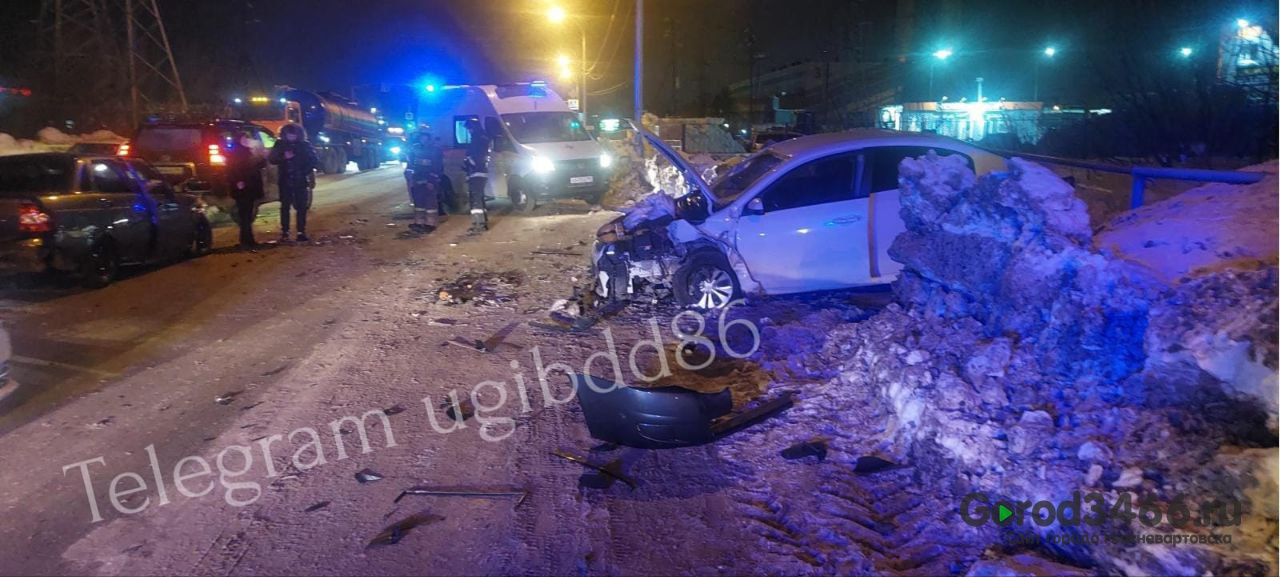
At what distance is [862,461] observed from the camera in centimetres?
490

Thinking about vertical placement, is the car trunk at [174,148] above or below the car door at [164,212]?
above

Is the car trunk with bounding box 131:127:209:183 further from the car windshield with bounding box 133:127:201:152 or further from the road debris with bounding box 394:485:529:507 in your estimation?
the road debris with bounding box 394:485:529:507

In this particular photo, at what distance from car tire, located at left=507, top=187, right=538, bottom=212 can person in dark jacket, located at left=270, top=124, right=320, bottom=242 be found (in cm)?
510

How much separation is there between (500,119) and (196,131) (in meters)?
6.27

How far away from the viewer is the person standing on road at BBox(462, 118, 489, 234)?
15.7 metres

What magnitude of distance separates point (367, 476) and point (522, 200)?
14.1 metres

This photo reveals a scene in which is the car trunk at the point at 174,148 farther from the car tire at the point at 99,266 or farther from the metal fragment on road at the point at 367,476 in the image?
the metal fragment on road at the point at 367,476

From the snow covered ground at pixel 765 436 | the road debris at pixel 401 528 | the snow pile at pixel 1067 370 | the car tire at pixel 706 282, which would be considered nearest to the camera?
the snow pile at pixel 1067 370

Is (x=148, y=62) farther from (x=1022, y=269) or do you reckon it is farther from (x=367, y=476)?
(x=1022, y=269)

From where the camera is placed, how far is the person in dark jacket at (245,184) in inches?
526

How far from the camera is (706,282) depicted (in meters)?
8.65

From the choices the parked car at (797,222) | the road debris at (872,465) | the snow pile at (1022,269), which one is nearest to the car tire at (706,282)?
the parked car at (797,222)

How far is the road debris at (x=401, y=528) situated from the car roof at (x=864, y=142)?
5.33 metres

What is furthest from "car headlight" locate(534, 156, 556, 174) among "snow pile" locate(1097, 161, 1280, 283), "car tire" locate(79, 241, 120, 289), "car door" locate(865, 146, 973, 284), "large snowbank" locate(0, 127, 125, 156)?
"large snowbank" locate(0, 127, 125, 156)
